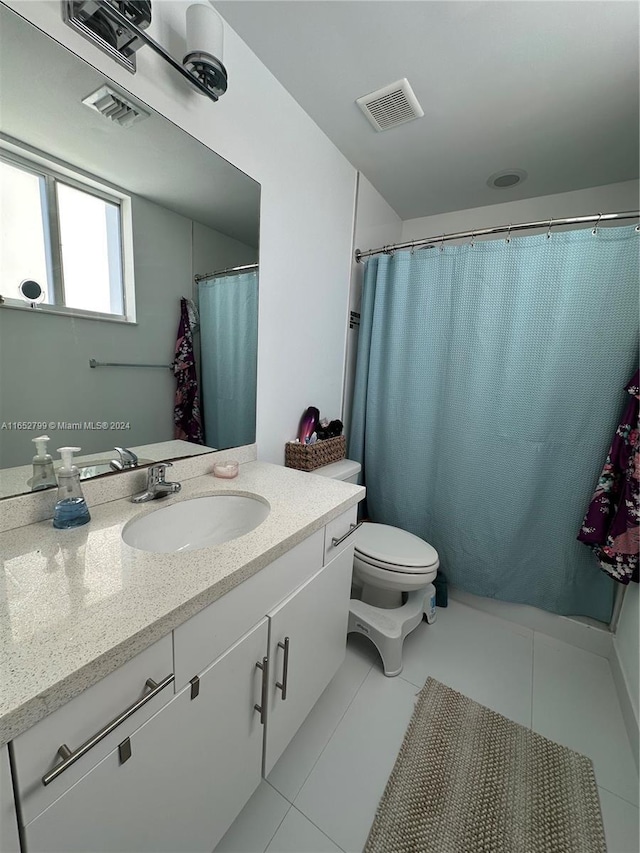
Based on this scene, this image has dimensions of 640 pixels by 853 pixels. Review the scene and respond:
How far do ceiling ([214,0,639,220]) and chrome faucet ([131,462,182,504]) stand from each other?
4.24 feet

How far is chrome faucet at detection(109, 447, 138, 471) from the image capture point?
37.4 inches

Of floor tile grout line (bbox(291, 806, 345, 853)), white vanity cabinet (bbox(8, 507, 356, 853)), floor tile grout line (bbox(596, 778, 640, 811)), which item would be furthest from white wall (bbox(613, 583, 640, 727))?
white vanity cabinet (bbox(8, 507, 356, 853))

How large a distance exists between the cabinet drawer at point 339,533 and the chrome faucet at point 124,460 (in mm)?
600

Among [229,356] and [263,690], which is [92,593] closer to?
[263,690]

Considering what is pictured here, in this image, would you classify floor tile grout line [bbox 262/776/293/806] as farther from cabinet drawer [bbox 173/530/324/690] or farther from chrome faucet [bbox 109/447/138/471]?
chrome faucet [bbox 109/447/138/471]

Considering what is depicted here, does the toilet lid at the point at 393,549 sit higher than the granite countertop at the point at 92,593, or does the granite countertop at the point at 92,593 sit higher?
the granite countertop at the point at 92,593

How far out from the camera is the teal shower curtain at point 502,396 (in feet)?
4.69

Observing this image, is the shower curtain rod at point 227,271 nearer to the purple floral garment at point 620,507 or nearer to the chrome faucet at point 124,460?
the chrome faucet at point 124,460

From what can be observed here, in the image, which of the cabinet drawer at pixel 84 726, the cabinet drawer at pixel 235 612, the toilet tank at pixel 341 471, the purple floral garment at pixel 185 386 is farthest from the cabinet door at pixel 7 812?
the toilet tank at pixel 341 471

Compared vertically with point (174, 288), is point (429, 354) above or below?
below

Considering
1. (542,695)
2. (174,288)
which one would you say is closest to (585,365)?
(542,695)

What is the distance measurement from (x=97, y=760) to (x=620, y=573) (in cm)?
172

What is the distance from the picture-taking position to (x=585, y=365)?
1.45m

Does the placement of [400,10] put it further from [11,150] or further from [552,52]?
[11,150]
